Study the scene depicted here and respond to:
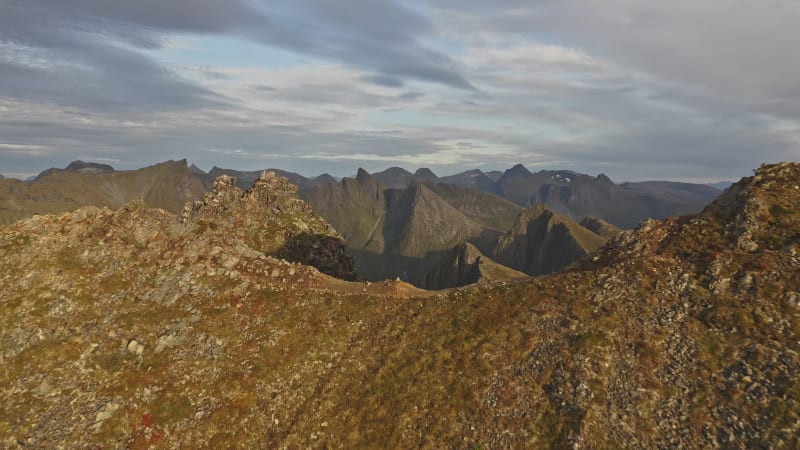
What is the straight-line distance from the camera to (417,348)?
35969 mm

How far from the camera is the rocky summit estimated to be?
27000mm

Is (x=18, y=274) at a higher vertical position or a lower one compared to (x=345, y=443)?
higher

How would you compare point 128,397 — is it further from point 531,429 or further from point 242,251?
point 531,429

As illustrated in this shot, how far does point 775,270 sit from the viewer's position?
3222cm

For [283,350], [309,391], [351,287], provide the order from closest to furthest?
[309,391]
[283,350]
[351,287]

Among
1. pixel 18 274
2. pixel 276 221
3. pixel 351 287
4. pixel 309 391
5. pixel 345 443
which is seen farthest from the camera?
pixel 276 221

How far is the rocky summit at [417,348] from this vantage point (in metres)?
27.0

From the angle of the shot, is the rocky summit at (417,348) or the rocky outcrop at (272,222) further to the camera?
the rocky outcrop at (272,222)

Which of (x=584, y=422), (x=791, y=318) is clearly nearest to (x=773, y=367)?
(x=791, y=318)

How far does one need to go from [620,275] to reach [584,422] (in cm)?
1637

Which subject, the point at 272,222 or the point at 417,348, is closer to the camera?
the point at 417,348

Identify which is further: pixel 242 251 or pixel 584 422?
pixel 242 251

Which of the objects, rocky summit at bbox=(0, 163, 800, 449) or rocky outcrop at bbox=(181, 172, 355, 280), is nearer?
rocky summit at bbox=(0, 163, 800, 449)

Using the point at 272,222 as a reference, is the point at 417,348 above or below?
below
